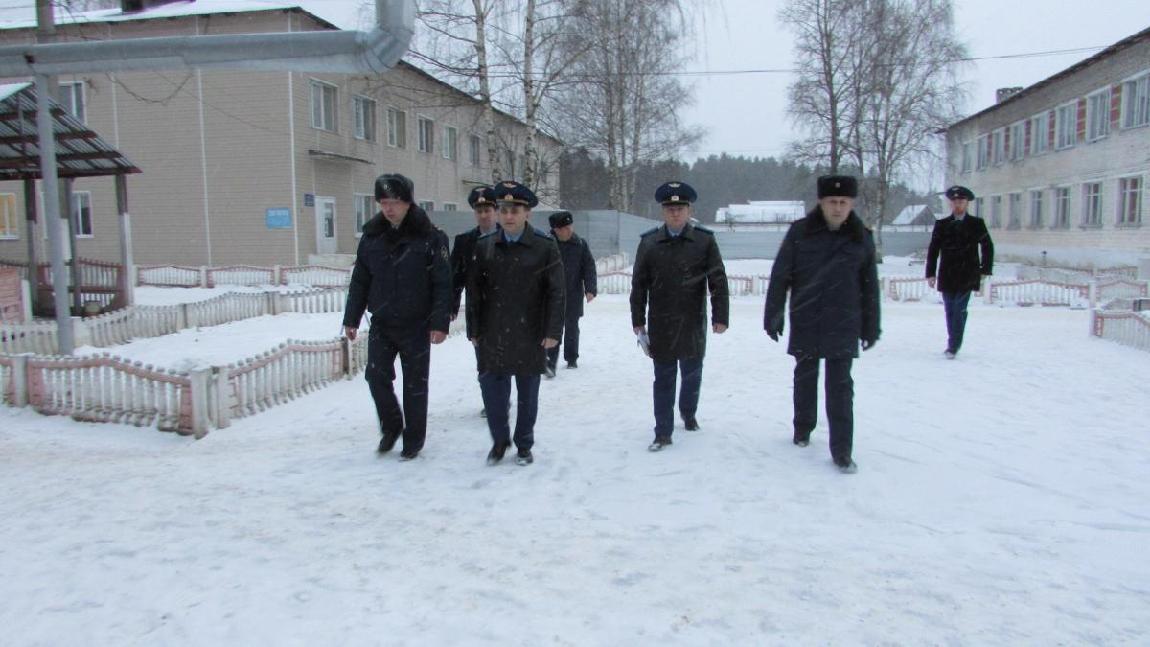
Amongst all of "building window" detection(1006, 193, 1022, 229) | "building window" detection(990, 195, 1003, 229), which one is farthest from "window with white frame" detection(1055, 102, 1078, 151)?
"building window" detection(990, 195, 1003, 229)

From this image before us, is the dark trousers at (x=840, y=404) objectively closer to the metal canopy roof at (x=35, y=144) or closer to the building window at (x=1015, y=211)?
the metal canopy roof at (x=35, y=144)

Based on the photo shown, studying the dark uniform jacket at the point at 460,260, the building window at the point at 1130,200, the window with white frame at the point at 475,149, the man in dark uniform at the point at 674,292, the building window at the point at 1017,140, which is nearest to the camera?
the man in dark uniform at the point at 674,292

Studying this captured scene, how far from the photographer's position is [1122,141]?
2142 cm

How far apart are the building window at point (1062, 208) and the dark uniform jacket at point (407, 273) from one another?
26321mm

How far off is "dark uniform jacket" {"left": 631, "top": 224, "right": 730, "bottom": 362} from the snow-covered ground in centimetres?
73

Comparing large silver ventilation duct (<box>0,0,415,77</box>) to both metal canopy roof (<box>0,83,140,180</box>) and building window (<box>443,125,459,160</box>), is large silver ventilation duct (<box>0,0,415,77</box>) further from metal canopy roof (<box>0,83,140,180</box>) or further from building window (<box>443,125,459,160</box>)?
building window (<box>443,125,459,160</box>)

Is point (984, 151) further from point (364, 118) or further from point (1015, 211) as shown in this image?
point (364, 118)

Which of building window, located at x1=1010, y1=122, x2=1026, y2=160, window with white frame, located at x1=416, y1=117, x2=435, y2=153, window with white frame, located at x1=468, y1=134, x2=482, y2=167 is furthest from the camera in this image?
window with white frame, located at x1=468, y1=134, x2=482, y2=167

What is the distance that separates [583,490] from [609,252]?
21.0 meters

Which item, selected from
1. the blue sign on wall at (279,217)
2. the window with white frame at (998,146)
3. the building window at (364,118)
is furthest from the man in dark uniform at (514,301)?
the window with white frame at (998,146)

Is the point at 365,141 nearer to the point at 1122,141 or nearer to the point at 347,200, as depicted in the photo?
the point at 347,200

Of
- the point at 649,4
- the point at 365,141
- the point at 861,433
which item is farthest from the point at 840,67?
the point at 861,433

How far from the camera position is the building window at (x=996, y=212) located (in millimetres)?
31459

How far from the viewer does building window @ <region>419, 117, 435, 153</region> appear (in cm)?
2947
